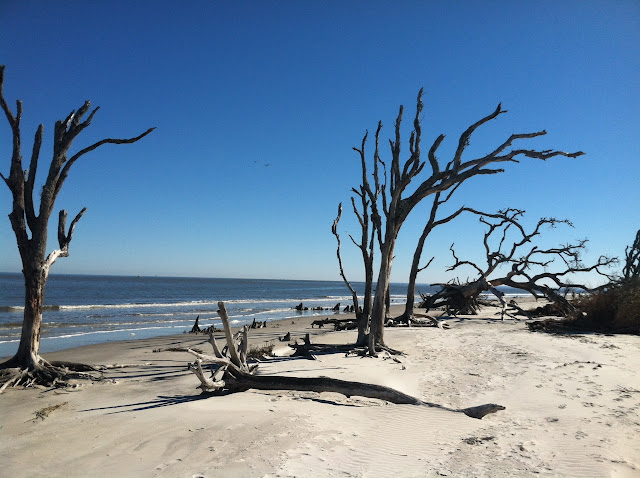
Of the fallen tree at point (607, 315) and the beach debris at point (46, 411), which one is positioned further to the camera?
the fallen tree at point (607, 315)

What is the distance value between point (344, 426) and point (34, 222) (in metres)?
6.47

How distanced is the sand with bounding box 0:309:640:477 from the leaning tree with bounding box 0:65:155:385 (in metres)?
0.69

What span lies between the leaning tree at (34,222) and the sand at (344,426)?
69cm

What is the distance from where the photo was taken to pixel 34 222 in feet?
24.3

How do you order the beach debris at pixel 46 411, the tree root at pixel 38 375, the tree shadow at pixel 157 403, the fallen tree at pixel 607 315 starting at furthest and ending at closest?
the fallen tree at pixel 607 315 → the tree root at pixel 38 375 → the tree shadow at pixel 157 403 → the beach debris at pixel 46 411

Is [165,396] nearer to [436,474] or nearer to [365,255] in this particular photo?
[436,474]

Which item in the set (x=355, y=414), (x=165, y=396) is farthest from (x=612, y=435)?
(x=165, y=396)

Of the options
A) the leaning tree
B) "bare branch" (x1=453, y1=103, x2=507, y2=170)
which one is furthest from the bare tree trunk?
"bare branch" (x1=453, y1=103, x2=507, y2=170)

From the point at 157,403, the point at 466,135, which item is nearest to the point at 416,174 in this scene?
the point at 466,135

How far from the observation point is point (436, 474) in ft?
12.1

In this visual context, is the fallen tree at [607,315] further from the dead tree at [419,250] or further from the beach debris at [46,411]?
the beach debris at [46,411]

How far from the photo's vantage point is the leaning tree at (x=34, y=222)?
7160mm

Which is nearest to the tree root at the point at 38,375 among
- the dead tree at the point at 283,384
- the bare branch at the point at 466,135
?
the dead tree at the point at 283,384

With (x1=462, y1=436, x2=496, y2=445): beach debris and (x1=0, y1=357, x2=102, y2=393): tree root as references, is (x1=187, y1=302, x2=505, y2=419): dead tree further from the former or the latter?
(x1=0, y1=357, x2=102, y2=393): tree root
